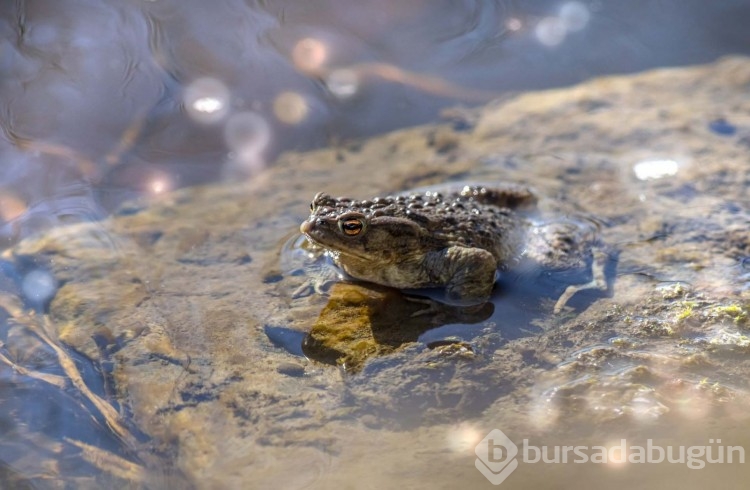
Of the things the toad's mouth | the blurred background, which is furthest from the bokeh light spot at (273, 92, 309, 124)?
the toad's mouth

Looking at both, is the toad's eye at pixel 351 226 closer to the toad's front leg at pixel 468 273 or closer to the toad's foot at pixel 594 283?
the toad's front leg at pixel 468 273

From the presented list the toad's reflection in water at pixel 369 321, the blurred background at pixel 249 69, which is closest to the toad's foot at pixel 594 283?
the toad's reflection in water at pixel 369 321

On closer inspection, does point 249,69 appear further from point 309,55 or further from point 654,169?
point 654,169

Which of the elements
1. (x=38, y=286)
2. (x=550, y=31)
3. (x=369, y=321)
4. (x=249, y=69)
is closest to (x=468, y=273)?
(x=369, y=321)

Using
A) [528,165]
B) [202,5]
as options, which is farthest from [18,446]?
[202,5]

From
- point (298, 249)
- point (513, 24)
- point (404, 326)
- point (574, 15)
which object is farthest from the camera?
point (574, 15)
